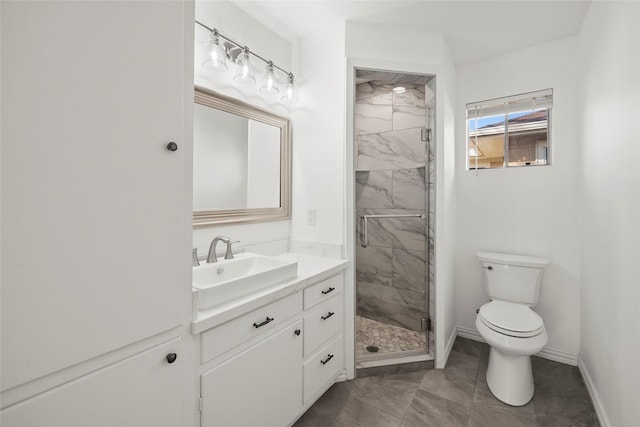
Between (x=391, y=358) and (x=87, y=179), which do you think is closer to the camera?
(x=87, y=179)

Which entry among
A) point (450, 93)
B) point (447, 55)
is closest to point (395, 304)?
point (450, 93)

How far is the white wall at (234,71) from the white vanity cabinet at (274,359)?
23.1 inches

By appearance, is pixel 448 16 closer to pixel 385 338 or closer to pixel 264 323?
pixel 264 323

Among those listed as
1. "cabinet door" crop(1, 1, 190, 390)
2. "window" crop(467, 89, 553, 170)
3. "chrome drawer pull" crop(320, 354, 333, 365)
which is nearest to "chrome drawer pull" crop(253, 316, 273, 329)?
"cabinet door" crop(1, 1, 190, 390)

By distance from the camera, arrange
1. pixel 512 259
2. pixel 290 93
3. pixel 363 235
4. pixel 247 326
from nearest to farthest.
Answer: pixel 247 326 → pixel 290 93 → pixel 512 259 → pixel 363 235

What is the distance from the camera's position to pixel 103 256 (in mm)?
777

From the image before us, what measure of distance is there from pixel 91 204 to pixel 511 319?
2.35 m

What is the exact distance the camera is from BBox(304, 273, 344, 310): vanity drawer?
1600 mm

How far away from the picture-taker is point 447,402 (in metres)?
1.77

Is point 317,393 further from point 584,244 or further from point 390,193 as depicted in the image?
point 584,244

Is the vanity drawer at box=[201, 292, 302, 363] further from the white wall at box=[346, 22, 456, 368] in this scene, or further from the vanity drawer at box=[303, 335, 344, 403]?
the white wall at box=[346, 22, 456, 368]

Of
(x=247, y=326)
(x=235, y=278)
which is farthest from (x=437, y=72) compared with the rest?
(x=247, y=326)

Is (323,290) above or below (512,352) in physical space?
above

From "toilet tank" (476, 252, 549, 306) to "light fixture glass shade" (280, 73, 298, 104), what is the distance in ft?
6.36
